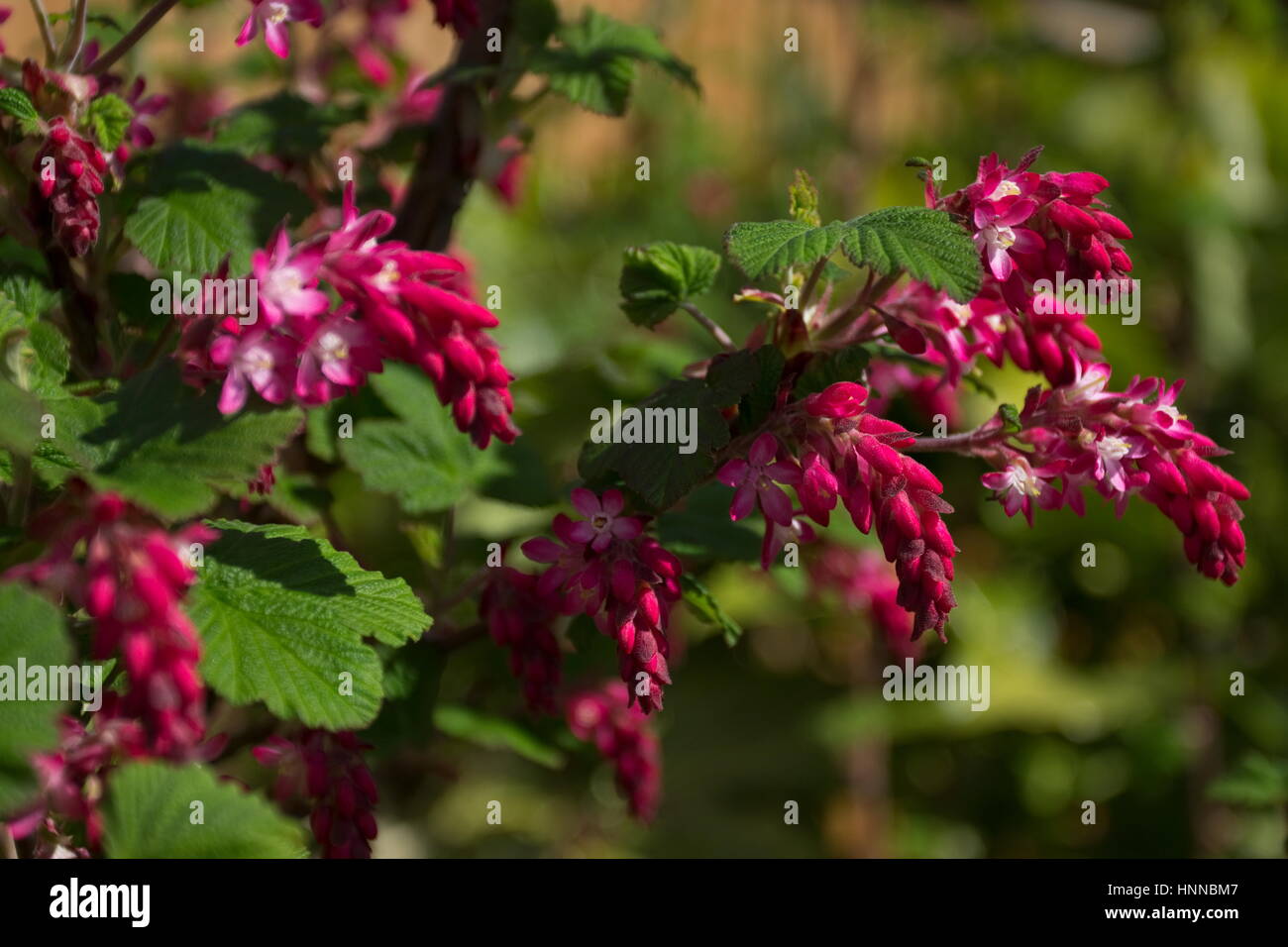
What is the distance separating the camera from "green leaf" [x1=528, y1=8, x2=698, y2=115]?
131 centimetres

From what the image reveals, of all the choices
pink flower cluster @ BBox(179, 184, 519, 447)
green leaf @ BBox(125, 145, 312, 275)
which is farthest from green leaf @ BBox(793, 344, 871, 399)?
green leaf @ BBox(125, 145, 312, 275)

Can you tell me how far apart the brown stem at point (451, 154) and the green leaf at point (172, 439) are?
537 millimetres

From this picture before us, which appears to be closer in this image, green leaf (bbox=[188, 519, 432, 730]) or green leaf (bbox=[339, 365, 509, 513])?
green leaf (bbox=[188, 519, 432, 730])

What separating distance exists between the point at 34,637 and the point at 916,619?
0.59m

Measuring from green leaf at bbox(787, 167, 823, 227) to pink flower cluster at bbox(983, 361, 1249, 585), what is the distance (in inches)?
9.4

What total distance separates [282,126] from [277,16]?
0.84 feet

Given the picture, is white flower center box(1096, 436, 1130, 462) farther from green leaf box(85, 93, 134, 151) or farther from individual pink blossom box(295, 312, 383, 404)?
green leaf box(85, 93, 134, 151)

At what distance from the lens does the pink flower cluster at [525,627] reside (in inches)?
44.0

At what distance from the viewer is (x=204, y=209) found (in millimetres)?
1147

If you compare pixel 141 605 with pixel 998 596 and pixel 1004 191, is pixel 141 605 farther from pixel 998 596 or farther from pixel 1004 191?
pixel 998 596

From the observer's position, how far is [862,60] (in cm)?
315

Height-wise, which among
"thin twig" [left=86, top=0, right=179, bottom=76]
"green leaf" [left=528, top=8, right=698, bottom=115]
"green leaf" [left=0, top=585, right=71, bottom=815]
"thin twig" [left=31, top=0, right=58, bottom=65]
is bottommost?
"green leaf" [left=0, top=585, right=71, bottom=815]

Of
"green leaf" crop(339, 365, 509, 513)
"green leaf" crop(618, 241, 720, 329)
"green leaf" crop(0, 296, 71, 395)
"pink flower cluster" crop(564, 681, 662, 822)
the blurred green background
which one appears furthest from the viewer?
the blurred green background
